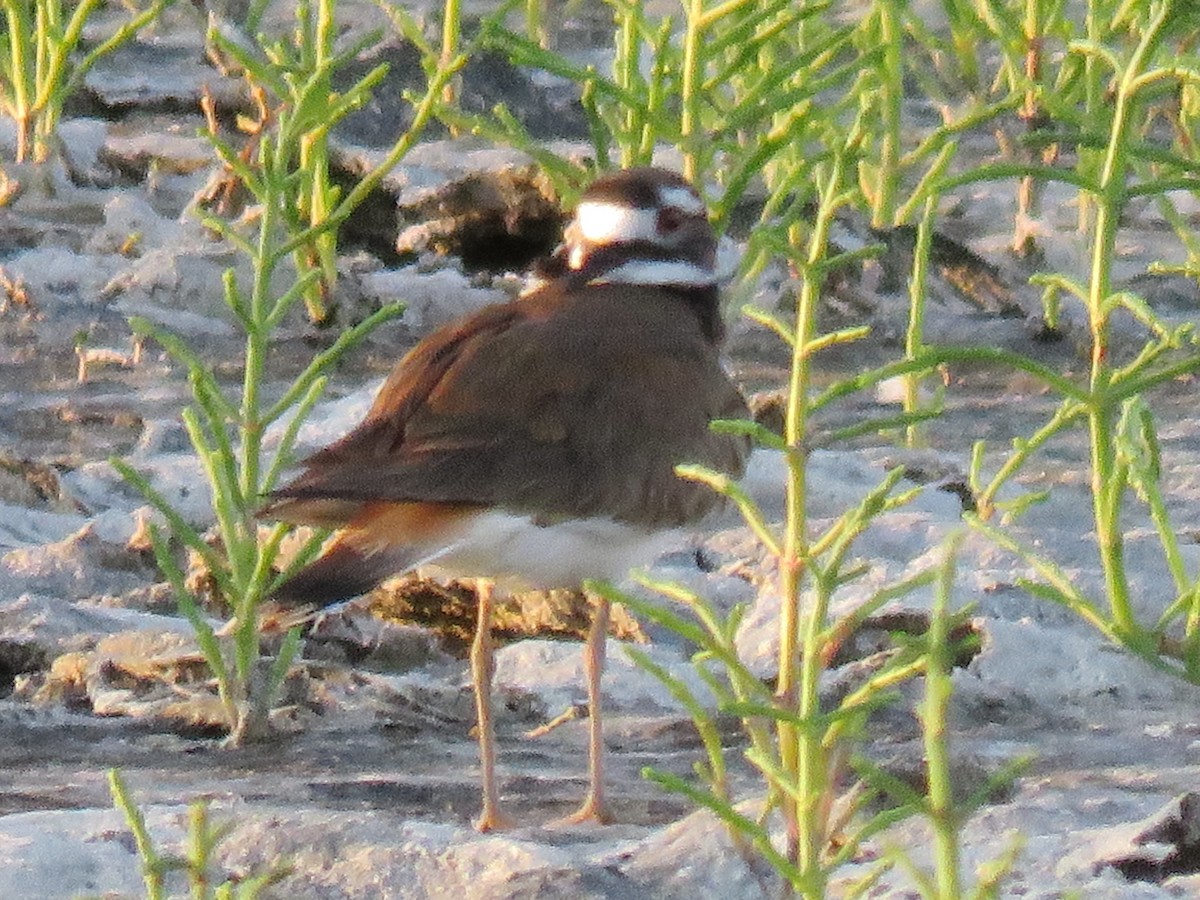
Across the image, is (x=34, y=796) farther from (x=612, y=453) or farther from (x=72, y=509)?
(x=72, y=509)

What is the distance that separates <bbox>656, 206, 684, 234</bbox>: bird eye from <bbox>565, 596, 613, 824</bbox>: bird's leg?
3.33ft

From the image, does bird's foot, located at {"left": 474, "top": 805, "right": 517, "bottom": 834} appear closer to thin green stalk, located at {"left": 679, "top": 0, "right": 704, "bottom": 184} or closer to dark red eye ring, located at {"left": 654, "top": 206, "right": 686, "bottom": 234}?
dark red eye ring, located at {"left": 654, "top": 206, "right": 686, "bottom": 234}

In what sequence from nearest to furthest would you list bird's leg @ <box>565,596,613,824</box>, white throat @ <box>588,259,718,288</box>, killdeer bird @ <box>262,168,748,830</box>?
1. bird's leg @ <box>565,596,613,824</box>
2. killdeer bird @ <box>262,168,748,830</box>
3. white throat @ <box>588,259,718,288</box>

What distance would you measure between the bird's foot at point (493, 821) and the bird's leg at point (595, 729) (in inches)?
3.5

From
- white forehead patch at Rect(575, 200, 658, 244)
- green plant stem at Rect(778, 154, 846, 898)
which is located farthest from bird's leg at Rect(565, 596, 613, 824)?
white forehead patch at Rect(575, 200, 658, 244)

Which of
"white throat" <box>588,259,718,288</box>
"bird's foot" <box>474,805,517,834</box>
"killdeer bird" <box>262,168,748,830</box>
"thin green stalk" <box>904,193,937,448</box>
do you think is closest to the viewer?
"bird's foot" <box>474,805,517,834</box>

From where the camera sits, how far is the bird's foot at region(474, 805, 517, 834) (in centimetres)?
338

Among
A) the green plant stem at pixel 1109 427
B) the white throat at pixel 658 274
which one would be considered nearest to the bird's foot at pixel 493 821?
the green plant stem at pixel 1109 427

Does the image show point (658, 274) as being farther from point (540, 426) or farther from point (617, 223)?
point (540, 426)

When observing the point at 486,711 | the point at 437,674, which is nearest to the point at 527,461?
the point at 486,711

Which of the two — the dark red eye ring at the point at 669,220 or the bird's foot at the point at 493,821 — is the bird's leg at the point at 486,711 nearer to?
the bird's foot at the point at 493,821

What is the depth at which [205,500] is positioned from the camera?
5.17 metres

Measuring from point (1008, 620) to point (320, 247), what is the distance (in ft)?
8.44

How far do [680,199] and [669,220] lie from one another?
5 cm
